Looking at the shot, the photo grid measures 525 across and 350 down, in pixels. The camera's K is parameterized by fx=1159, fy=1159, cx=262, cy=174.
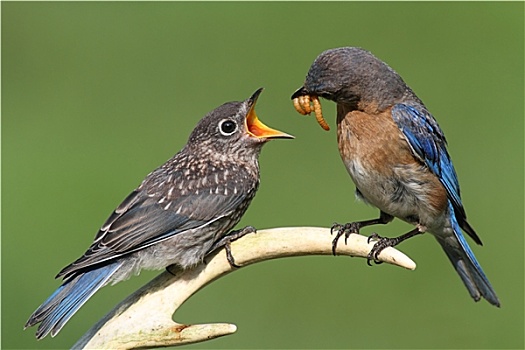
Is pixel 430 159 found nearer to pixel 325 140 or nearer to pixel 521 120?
pixel 325 140

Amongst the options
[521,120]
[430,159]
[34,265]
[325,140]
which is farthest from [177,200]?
[521,120]

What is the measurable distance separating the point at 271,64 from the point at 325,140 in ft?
5.80

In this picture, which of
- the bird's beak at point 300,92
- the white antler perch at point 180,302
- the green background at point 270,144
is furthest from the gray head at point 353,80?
the green background at point 270,144

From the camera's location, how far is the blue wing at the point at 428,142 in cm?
590

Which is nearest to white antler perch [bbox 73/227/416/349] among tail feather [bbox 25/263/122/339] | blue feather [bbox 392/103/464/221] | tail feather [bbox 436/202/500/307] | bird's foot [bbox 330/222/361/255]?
bird's foot [bbox 330/222/361/255]

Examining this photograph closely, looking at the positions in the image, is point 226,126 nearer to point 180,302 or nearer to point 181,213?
point 181,213

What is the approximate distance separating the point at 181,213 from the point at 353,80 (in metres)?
1.06

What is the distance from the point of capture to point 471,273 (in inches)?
254

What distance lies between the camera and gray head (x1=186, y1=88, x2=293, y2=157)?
19.6 feet

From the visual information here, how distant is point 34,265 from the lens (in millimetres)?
9531

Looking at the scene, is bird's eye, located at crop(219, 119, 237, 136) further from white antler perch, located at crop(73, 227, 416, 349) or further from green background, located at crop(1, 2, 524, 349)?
green background, located at crop(1, 2, 524, 349)

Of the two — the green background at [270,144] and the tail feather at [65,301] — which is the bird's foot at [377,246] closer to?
the tail feather at [65,301]

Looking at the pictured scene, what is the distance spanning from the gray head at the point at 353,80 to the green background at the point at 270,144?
322 centimetres

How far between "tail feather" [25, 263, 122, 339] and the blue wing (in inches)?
68.1
